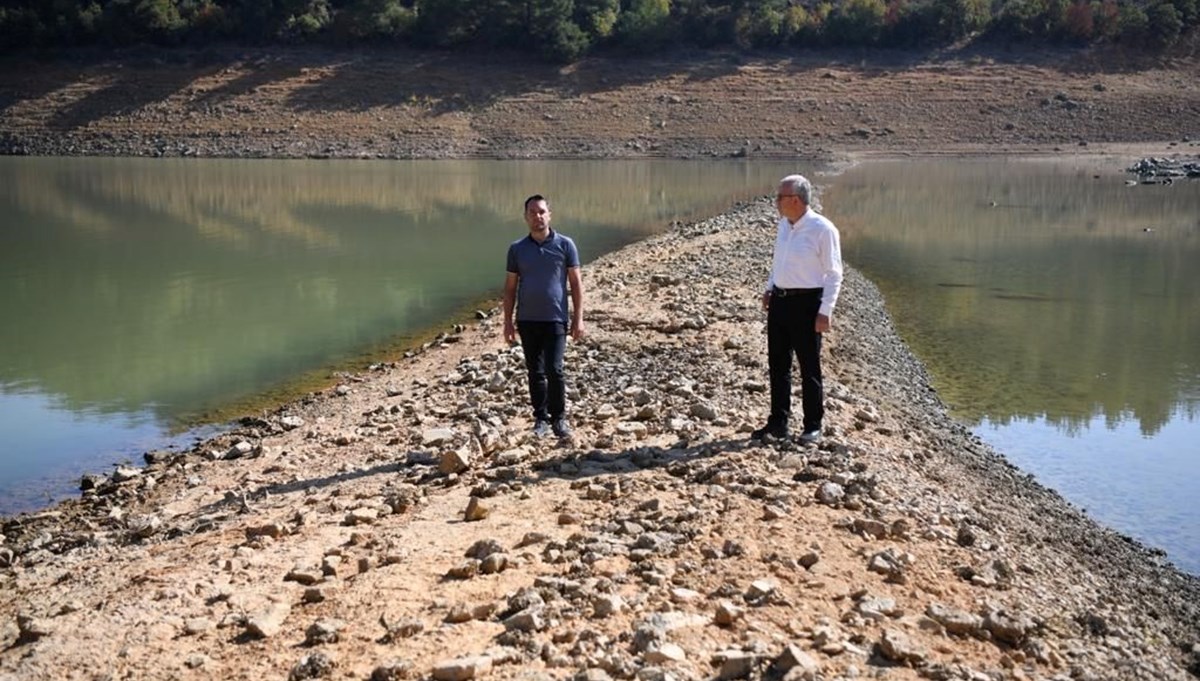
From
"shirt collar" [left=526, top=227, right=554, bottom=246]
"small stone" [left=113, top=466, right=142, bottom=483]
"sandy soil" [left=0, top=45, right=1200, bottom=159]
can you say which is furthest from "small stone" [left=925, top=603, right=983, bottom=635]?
"sandy soil" [left=0, top=45, right=1200, bottom=159]

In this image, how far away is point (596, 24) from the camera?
243ft

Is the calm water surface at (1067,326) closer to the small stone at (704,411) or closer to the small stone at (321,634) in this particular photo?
the small stone at (704,411)

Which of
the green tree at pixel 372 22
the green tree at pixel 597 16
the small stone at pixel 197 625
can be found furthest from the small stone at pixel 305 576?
the green tree at pixel 372 22

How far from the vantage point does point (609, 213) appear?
33969 mm

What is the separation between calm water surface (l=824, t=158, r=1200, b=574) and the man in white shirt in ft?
9.28

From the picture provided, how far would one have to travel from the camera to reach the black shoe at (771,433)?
8.52m

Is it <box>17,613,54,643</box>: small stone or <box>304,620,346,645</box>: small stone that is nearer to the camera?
<box>304,620,346,645</box>: small stone

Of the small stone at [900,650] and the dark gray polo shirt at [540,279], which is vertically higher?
the dark gray polo shirt at [540,279]

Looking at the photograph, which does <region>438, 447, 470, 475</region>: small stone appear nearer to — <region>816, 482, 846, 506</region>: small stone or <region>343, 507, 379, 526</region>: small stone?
<region>343, 507, 379, 526</region>: small stone

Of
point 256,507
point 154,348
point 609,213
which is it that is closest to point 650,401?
point 256,507

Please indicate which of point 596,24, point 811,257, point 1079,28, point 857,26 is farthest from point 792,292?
point 1079,28

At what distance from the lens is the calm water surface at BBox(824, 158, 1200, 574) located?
34.7 feet

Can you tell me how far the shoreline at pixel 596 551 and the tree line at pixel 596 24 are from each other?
6451 cm

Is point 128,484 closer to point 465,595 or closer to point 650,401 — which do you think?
point 650,401
